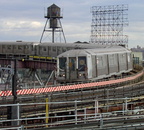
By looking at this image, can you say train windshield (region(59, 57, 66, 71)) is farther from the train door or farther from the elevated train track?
the elevated train track

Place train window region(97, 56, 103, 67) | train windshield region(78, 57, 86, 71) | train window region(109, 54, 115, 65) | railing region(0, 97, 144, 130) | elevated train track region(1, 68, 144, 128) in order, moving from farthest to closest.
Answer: train window region(109, 54, 115, 65) < train window region(97, 56, 103, 67) < train windshield region(78, 57, 86, 71) < elevated train track region(1, 68, 144, 128) < railing region(0, 97, 144, 130)

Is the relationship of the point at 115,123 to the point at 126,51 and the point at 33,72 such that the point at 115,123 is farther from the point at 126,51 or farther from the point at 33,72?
the point at 33,72

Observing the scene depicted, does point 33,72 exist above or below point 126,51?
below

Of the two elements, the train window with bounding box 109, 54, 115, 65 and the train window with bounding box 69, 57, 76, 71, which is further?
the train window with bounding box 109, 54, 115, 65

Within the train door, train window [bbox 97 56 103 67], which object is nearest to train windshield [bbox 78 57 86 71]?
the train door

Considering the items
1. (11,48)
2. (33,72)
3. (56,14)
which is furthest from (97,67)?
(56,14)

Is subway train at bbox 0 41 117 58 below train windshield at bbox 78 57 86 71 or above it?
above

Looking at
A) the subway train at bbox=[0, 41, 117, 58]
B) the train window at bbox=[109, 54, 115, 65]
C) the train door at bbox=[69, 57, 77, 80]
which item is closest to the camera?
the train door at bbox=[69, 57, 77, 80]

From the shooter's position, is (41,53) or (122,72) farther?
(41,53)

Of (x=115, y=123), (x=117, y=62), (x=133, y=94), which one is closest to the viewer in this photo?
(x=115, y=123)

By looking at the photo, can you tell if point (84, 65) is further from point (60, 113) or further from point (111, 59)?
point (60, 113)

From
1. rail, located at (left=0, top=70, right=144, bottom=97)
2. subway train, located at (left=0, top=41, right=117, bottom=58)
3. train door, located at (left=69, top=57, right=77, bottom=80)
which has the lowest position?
rail, located at (left=0, top=70, right=144, bottom=97)

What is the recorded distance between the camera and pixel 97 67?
3167 cm

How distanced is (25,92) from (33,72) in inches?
1078
